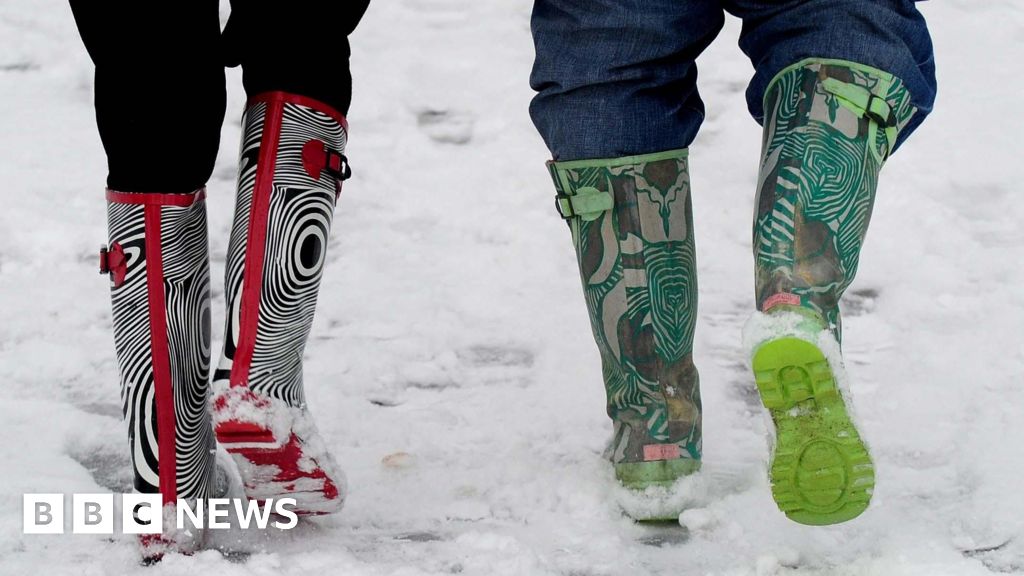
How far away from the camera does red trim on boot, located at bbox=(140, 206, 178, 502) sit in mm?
1191

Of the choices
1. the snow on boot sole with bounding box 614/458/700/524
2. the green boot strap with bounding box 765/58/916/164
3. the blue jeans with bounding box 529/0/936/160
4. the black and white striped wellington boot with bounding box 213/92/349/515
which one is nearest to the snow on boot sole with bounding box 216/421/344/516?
the black and white striped wellington boot with bounding box 213/92/349/515

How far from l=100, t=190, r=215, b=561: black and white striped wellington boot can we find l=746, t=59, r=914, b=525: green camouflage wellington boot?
566 mm

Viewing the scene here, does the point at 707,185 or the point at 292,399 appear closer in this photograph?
the point at 292,399

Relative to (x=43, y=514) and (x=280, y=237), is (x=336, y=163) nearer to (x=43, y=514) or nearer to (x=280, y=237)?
(x=280, y=237)

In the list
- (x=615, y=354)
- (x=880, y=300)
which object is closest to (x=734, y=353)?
(x=880, y=300)

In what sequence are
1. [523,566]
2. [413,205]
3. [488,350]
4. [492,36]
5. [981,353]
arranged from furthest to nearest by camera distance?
[492,36] → [413,205] → [488,350] → [981,353] → [523,566]

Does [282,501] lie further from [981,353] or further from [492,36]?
[492,36]

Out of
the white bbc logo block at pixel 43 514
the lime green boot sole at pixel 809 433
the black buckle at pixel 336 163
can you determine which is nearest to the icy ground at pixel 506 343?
the white bbc logo block at pixel 43 514

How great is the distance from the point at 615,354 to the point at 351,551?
0.36 m

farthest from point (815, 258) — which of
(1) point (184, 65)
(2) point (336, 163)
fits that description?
(1) point (184, 65)

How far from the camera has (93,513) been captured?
1355 mm

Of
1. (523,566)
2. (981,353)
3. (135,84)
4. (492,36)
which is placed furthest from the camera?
(492,36)

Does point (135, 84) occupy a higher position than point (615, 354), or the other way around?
point (135, 84)

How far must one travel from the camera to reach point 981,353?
168 centimetres
